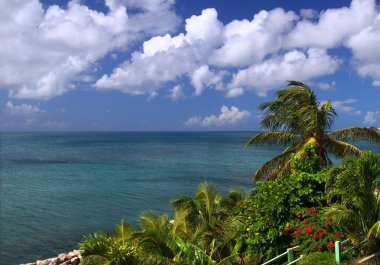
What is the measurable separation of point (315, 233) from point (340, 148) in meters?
6.53

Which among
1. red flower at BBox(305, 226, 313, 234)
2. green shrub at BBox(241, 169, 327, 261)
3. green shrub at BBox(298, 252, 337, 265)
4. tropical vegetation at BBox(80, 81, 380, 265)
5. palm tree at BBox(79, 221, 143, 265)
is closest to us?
palm tree at BBox(79, 221, 143, 265)

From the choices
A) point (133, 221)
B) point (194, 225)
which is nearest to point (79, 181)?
point (133, 221)

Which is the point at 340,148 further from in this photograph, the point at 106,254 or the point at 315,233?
the point at 106,254

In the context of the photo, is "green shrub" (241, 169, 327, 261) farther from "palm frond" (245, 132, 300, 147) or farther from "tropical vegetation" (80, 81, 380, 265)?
"palm frond" (245, 132, 300, 147)

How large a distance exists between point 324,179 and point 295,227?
2222 mm

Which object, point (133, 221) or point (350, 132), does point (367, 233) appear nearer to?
point (350, 132)

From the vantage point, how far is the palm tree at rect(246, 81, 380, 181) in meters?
18.4

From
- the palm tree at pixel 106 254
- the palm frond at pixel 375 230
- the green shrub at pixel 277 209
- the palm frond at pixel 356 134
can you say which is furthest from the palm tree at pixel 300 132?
the palm tree at pixel 106 254

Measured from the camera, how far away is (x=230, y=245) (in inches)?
650

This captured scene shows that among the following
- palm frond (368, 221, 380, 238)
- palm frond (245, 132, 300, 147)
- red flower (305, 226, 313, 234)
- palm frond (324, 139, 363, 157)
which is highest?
palm frond (245, 132, 300, 147)

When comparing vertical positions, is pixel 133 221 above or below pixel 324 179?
below

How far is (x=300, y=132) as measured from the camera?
763 inches

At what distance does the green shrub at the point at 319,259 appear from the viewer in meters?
11.4

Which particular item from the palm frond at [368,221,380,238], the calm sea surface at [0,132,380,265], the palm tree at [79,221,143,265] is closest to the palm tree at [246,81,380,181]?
the palm frond at [368,221,380,238]
